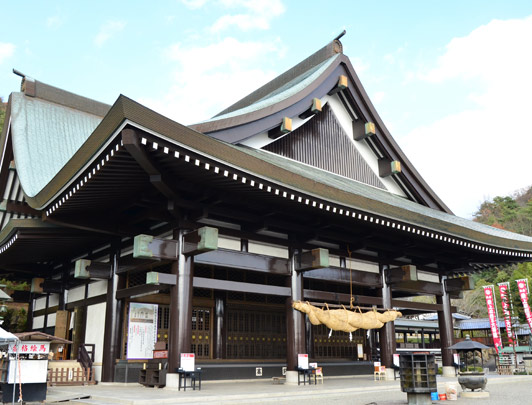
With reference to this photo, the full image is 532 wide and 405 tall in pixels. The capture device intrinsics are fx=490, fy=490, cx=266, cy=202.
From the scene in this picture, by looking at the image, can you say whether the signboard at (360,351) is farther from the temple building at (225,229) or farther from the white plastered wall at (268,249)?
the white plastered wall at (268,249)

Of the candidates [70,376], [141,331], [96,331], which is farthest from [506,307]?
[70,376]

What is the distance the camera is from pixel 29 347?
938 centimetres

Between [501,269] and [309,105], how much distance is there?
126ft

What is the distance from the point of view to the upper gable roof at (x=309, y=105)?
13758mm

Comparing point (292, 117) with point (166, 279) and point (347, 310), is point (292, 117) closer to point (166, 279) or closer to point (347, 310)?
point (347, 310)

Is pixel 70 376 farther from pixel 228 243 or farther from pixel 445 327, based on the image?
pixel 445 327

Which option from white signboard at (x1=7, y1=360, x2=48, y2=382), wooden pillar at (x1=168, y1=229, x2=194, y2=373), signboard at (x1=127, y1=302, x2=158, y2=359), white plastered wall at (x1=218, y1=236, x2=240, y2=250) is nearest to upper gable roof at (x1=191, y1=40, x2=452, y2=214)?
white plastered wall at (x1=218, y1=236, x2=240, y2=250)

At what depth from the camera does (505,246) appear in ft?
51.7

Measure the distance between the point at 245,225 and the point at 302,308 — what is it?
8.47 ft

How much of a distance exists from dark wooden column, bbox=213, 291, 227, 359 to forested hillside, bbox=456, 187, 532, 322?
25.9 meters

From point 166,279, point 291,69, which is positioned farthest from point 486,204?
point 166,279

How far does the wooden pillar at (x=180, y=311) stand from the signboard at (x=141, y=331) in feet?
9.47

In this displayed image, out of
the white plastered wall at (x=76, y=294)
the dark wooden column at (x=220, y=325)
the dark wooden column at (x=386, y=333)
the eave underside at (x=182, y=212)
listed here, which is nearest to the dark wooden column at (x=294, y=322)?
the eave underside at (x=182, y=212)

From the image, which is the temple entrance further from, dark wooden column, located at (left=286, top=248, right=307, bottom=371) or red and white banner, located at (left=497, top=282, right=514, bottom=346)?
red and white banner, located at (left=497, top=282, right=514, bottom=346)
